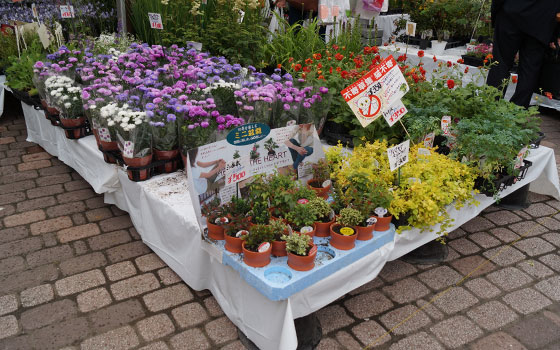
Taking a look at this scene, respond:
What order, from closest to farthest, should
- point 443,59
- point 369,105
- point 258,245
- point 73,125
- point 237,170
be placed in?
point 258,245
point 237,170
point 369,105
point 73,125
point 443,59

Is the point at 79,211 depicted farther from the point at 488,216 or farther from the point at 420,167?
the point at 488,216

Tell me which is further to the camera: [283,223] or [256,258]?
[283,223]

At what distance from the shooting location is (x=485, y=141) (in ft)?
9.42

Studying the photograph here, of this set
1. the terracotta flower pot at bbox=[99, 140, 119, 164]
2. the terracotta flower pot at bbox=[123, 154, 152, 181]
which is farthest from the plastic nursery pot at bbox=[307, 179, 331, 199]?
the terracotta flower pot at bbox=[99, 140, 119, 164]

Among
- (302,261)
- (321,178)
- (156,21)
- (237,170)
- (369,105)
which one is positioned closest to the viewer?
(302,261)

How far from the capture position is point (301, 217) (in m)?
2.37

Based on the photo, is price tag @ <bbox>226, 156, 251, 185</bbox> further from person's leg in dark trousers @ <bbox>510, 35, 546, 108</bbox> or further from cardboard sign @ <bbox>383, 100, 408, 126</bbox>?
person's leg in dark trousers @ <bbox>510, 35, 546, 108</bbox>

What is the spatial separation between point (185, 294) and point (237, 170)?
0.87m

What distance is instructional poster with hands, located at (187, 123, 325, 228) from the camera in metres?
2.27

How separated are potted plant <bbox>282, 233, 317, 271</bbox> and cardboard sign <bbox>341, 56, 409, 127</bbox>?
80 centimetres

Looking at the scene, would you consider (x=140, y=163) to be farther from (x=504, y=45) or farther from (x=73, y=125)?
(x=504, y=45)

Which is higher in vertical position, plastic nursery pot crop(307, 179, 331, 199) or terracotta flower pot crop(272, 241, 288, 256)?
plastic nursery pot crop(307, 179, 331, 199)

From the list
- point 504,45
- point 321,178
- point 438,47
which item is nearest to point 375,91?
point 321,178

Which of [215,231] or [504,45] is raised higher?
[504,45]
